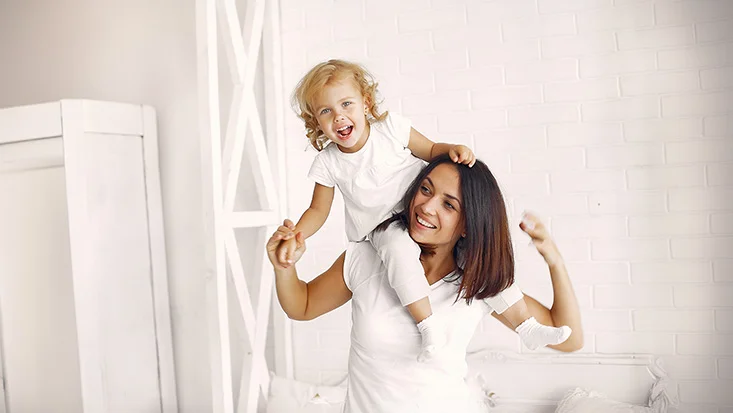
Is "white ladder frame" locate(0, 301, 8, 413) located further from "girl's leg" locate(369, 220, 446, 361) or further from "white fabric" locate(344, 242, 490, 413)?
"girl's leg" locate(369, 220, 446, 361)

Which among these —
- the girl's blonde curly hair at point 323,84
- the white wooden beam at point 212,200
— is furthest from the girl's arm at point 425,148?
the white wooden beam at point 212,200

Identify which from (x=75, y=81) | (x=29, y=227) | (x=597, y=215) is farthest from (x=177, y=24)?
(x=597, y=215)

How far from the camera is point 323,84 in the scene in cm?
181

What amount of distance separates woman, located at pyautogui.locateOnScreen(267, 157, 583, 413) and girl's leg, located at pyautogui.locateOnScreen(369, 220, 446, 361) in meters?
0.04

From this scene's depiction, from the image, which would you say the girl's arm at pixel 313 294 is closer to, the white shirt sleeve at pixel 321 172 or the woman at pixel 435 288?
the woman at pixel 435 288

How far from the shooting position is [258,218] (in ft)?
9.87

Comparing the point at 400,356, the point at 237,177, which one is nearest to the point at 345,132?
the point at 400,356

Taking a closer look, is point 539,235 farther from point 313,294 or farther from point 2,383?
point 2,383

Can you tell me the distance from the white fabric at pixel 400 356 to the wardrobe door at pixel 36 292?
1766 mm

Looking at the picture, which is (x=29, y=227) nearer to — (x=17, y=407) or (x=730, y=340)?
(x=17, y=407)

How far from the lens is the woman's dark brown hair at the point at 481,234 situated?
1.72 meters

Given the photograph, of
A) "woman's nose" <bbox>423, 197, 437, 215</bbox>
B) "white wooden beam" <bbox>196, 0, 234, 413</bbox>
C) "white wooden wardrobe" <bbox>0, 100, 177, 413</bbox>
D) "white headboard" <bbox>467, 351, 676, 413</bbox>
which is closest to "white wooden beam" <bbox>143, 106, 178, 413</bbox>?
"white wooden wardrobe" <bbox>0, 100, 177, 413</bbox>

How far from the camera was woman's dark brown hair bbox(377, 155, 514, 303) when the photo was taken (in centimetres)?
172

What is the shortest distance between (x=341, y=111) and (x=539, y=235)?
0.59 m
